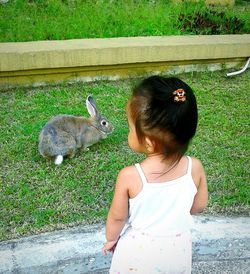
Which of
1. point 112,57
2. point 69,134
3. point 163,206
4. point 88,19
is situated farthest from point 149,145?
point 88,19

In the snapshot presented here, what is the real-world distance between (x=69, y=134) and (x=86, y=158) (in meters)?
0.23

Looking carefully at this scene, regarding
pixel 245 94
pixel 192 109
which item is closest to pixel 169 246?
pixel 192 109

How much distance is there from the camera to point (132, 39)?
5141 mm

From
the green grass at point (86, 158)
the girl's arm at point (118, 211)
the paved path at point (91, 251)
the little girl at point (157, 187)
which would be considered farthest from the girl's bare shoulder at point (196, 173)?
the green grass at point (86, 158)

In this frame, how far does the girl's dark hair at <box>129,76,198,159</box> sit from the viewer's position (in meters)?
Result: 1.67

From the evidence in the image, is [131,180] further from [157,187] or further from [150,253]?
[150,253]

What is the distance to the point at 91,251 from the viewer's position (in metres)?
2.77

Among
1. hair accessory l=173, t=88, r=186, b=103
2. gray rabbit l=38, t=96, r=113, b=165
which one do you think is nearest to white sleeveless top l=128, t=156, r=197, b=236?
hair accessory l=173, t=88, r=186, b=103

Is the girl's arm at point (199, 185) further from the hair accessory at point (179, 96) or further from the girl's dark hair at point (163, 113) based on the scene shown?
the hair accessory at point (179, 96)

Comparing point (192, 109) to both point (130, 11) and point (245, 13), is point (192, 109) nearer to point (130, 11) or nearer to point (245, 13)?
point (130, 11)

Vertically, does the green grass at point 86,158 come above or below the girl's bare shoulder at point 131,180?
below

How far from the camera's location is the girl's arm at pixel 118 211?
5.86ft

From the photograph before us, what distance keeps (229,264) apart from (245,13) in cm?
481

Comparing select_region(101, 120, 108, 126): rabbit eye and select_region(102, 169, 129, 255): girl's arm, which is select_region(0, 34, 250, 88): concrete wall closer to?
select_region(101, 120, 108, 126): rabbit eye
